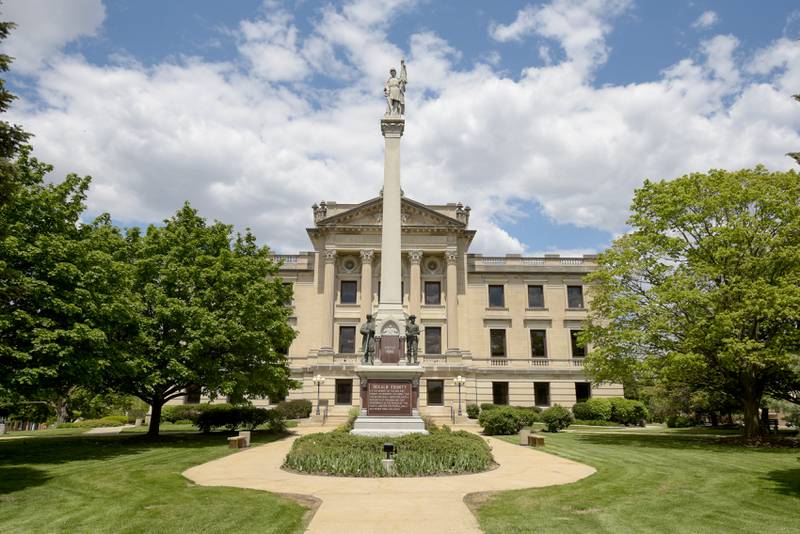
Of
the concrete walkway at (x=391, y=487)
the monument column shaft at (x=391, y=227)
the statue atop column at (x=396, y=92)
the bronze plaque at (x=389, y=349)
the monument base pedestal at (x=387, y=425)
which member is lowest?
the concrete walkway at (x=391, y=487)

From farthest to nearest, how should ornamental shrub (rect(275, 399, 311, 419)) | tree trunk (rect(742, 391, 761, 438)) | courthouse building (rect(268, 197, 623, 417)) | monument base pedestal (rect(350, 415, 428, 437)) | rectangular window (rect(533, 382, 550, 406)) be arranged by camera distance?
→ rectangular window (rect(533, 382, 550, 406)) → courthouse building (rect(268, 197, 623, 417)) → ornamental shrub (rect(275, 399, 311, 419)) → tree trunk (rect(742, 391, 761, 438)) → monument base pedestal (rect(350, 415, 428, 437))

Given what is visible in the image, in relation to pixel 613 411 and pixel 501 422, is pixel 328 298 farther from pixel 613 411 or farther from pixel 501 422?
pixel 613 411

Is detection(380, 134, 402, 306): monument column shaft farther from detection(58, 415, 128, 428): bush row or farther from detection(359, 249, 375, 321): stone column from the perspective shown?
detection(58, 415, 128, 428): bush row

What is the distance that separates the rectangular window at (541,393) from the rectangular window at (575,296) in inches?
299

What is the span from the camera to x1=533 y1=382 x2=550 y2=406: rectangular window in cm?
4588

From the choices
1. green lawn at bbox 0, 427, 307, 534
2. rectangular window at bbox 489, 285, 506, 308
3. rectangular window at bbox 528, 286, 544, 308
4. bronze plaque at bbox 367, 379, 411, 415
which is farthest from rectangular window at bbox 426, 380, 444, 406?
green lawn at bbox 0, 427, 307, 534

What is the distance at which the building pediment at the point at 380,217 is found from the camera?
4659 cm

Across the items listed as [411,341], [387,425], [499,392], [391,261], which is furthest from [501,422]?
[499,392]

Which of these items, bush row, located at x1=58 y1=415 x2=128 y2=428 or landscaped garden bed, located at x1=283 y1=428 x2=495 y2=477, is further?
bush row, located at x1=58 y1=415 x2=128 y2=428

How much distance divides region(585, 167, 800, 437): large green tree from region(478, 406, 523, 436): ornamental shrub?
4.63 meters

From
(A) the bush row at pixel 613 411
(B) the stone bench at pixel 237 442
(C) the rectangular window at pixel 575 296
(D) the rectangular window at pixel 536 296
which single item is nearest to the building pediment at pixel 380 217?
(D) the rectangular window at pixel 536 296

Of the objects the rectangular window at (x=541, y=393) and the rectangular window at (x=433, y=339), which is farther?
the rectangular window at (x=433, y=339)

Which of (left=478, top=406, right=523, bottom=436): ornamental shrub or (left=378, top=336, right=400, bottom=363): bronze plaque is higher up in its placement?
(left=378, top=336, right=400, bottom=363): bronze plaque

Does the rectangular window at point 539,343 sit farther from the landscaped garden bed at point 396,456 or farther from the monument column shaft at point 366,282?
the landscaped garden bed at point 396,456
